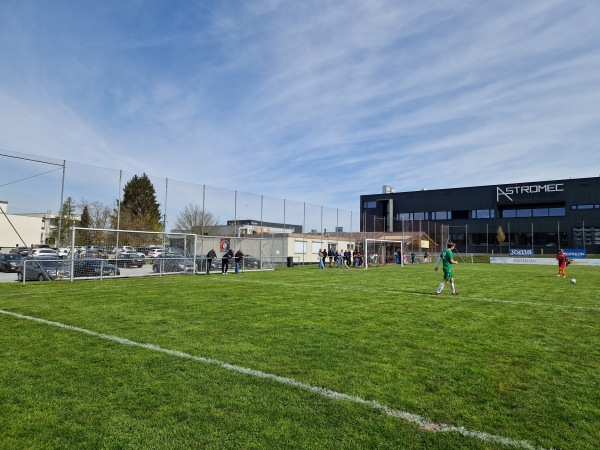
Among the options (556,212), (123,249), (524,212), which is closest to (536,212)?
(524,212)

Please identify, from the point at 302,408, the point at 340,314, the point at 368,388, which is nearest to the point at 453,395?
the point at 368,388

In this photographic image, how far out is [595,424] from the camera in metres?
3.48

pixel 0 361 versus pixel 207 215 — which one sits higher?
pixel 207 215

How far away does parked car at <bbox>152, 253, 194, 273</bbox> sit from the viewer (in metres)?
21.4

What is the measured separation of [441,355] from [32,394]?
5093 millimetres

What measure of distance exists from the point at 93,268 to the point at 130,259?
6.88 feet

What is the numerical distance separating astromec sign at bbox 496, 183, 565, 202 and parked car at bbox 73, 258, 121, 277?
53997 millimetres

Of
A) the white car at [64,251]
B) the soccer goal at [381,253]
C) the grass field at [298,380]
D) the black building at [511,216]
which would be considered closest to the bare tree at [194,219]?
the white car at [64,251]

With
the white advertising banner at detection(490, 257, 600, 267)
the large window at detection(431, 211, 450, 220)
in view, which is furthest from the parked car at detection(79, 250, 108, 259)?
the large window at detection(431, 211, 450, 220)

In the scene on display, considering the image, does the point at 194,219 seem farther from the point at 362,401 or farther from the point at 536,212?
the point at 536,212

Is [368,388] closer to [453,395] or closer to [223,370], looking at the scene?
[453,395]

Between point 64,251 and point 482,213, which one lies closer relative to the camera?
point 64,251

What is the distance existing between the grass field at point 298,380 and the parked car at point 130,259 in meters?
11.2

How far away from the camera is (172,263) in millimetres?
22781
